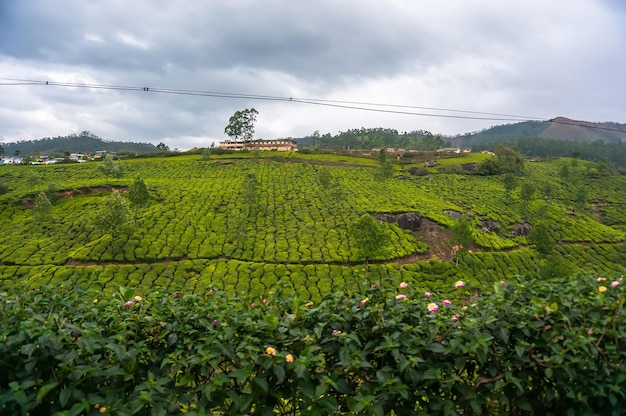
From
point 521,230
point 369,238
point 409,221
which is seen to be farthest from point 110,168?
point 521,230

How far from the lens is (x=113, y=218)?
80.3ft

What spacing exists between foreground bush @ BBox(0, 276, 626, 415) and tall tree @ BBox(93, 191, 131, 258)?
949 inches

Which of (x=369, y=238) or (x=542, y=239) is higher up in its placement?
(x=369, y=238)

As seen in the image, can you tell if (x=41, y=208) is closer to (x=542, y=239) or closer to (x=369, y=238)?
(x=369, y=238)

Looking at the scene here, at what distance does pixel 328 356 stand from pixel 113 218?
25.7 m

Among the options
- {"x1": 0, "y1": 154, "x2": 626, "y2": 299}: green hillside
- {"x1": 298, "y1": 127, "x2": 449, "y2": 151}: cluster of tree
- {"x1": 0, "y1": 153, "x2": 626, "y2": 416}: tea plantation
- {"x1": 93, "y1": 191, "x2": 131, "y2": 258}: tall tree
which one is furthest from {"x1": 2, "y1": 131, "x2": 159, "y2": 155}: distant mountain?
{"x1": 0, "y1": 153, "x2": 626, "y2": 416}: tea plantation

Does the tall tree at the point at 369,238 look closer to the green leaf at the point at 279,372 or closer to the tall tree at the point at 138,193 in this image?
the tall tree at the point at 138,193

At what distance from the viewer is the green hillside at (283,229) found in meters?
22.7

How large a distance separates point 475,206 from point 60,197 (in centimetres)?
4516

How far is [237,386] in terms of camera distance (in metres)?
2.65

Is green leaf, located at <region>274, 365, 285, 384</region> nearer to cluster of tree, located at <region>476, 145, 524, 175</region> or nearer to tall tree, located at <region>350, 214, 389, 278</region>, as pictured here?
tall tree, located at <region>350, 214, 389, 278</region>

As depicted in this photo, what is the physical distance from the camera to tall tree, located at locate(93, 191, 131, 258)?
24.3 meters

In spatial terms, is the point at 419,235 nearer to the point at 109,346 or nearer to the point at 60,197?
the point at 109,346

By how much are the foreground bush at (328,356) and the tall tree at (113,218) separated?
24.1 metres
